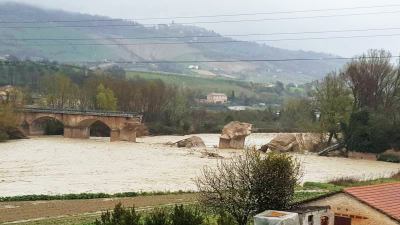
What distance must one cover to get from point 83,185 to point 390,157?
43934mm

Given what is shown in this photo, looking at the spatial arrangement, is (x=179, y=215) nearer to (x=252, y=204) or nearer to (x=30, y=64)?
(x=252, y=204)

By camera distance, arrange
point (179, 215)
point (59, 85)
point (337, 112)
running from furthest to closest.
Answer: point (59, 85) < point (337, 112) < point (179, 215)

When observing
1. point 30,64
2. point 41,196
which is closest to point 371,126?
point 41,196

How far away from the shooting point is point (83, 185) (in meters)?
47.8

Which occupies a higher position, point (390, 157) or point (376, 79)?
point (376, 79)

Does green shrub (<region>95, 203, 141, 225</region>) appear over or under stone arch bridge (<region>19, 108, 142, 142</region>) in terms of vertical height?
under

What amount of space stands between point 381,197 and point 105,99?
305 ft

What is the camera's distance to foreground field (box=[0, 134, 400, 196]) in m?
47.8

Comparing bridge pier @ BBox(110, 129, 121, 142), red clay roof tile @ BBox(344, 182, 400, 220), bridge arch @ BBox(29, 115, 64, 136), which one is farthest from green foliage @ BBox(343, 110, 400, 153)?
red clay roof tile @ BBox(344, 182, 400, 220)

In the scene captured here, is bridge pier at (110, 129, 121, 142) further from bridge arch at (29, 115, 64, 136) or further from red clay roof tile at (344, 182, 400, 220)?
red clay roof tile at (344, 182, 400, 220)

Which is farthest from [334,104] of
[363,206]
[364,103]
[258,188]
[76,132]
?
[258,188]

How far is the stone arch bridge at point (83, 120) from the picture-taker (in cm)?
9375

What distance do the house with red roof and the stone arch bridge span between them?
7219 centimetres

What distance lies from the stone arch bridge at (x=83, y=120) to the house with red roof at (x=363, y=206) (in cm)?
7219
